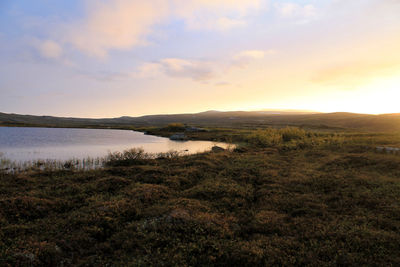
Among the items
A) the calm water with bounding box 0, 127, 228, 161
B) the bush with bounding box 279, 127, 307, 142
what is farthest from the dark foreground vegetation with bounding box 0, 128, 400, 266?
the bush with bounding box 279, 127, 307, 142

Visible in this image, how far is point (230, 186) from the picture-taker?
49.7 feet

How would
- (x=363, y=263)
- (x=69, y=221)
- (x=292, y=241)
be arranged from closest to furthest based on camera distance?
(x=363, y=263), (x=292, y=241), (x=69, y=221)

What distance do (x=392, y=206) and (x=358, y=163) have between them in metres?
12.3

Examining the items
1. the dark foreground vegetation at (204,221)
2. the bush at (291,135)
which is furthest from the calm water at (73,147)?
the dark foreground vegetation at (204,221)

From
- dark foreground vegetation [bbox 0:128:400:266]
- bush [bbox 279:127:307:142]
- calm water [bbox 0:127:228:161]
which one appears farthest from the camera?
bush [bbox 279:127:307:142]

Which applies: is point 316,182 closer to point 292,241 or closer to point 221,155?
point 292,241

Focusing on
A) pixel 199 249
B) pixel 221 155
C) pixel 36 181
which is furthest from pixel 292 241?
pixel 221 155

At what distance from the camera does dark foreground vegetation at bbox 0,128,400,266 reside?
730cm

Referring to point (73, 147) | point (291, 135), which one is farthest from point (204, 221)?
point (291, 135)

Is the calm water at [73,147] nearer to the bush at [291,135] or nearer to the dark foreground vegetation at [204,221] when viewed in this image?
the bush at [291,135]

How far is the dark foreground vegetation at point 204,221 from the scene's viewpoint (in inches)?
288

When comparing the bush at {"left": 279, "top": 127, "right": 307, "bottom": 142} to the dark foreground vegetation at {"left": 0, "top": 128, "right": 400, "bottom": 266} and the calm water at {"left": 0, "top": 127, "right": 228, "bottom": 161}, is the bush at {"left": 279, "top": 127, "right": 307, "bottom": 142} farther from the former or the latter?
the dark foreground vegetation at {"left": 0, "top": 128, "right": 400, "bottom": 266}

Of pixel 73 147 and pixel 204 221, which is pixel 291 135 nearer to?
pixel 204 221

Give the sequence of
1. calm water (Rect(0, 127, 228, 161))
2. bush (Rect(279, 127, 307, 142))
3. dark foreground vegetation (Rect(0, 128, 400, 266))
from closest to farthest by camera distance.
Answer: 1. dark foreground vegetation (Rect(0, 128, 400, 266))
2. calm water (Rect(0, 127, 228, 161))
3. bush (Rect(279, 127, 307, 142))
